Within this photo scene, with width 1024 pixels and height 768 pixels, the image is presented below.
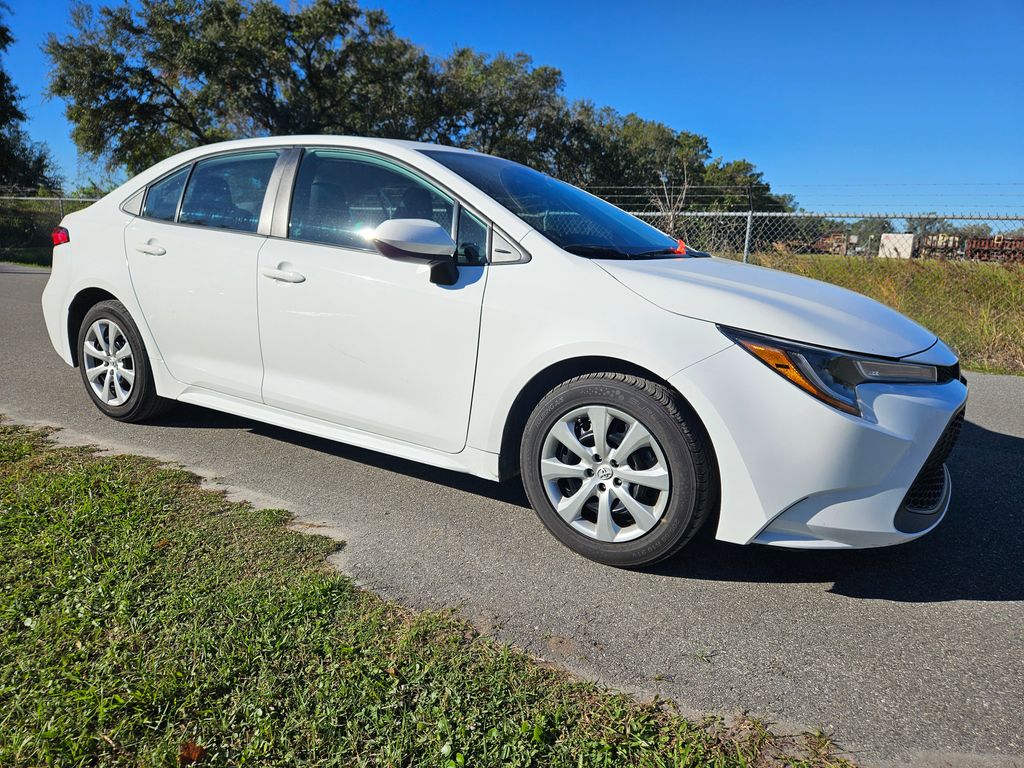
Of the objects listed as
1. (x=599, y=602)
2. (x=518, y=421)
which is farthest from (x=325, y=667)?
(x=518, y=421)

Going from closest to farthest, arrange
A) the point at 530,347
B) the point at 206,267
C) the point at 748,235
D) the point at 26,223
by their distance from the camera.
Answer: the point at 530,347, the point at 206,267, the point at 748,235, the point at 26,223

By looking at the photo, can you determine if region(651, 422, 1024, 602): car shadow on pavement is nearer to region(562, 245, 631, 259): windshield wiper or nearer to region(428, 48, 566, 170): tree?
region(562, 245, 631, 259): windshield wiper

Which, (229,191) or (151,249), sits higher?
(229,191)

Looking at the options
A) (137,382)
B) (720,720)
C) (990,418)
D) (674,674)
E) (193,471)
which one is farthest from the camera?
(990,418)

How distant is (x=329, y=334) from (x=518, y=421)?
1005 millimetres

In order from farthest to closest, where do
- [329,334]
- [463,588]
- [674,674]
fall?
[329,334] < [463,588] < [674,674]

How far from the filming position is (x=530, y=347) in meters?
2.98

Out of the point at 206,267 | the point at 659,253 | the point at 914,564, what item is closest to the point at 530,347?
the point at 659,253

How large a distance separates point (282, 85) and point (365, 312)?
109 ft

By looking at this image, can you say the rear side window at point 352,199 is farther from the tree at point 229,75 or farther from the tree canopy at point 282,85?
the tree at point 229,75

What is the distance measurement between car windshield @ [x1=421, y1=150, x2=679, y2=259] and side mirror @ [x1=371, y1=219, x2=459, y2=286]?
353mm

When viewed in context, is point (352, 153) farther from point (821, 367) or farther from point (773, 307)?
point (821, 367)

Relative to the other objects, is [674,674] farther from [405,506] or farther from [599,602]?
[405,506]

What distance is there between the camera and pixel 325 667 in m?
2.14
